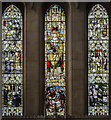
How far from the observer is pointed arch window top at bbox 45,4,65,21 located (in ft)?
17.4

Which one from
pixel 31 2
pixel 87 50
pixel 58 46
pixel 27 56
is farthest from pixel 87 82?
pixel 31 2

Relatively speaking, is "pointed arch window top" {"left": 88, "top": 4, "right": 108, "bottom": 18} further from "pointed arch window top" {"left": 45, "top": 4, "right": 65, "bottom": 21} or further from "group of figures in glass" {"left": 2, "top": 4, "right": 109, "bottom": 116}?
"pointed arch window top" {"left": 45, "top": 4, "right": 65, "bottom": 21}

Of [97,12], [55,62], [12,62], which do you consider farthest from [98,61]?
[12,62]

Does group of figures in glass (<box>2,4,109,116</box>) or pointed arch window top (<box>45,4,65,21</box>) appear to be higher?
pointed arch window top (<box>45,4,65,21</box>)

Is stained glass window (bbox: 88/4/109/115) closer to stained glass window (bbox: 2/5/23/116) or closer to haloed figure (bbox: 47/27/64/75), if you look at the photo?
haloed figure (bbox: 47/27/64/75)

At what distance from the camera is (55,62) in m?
5.24

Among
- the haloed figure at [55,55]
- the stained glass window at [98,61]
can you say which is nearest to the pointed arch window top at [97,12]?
the stained glass window at [98,61]

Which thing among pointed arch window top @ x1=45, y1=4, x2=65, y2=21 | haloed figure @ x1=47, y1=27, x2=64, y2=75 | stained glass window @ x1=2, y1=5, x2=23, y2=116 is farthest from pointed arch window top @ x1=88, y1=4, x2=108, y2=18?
stained glass window @ x1=2, y1=5, x2=23, y2=116

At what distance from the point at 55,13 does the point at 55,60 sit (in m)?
1.27

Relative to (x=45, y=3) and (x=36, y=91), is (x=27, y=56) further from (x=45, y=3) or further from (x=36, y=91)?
(x=45, y=3)

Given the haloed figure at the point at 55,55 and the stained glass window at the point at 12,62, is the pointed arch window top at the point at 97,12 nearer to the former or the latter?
the haloed figure at the point at 55,55

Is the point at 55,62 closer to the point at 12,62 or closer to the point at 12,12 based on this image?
the point at 12,62

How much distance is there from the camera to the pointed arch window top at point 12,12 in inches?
207

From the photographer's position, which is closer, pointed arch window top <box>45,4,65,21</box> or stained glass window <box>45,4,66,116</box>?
stained glass window <box>45,4,66,116</box>
